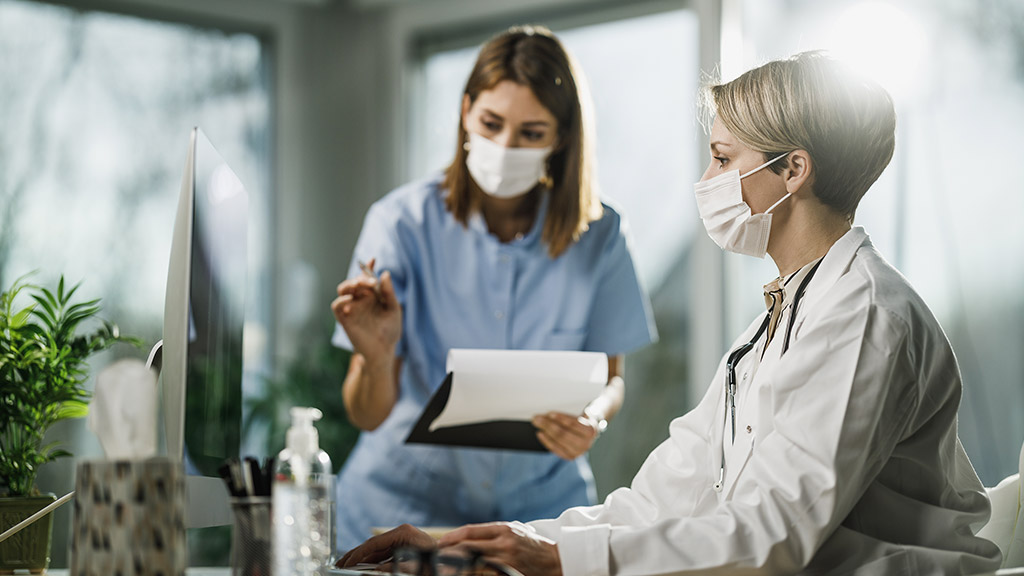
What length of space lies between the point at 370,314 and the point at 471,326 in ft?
1.04

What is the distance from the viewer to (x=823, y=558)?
Result: 1125 millimetres

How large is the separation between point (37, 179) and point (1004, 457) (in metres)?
2.95

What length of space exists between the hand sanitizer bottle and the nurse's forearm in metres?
0.96

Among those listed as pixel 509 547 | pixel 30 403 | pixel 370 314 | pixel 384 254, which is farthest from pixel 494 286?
pixel 509 547

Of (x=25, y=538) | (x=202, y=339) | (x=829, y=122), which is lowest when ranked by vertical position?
(x=25, y=538)

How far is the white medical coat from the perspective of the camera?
1.07m

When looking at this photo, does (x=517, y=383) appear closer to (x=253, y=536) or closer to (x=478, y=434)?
(x=478, y=434)

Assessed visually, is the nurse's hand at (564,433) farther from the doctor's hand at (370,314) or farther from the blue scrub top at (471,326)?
the doctor's hand at (370,314)

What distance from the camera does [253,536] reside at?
1.01m

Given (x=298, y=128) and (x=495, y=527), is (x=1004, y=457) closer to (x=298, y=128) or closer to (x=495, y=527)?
(x=495, y=527)

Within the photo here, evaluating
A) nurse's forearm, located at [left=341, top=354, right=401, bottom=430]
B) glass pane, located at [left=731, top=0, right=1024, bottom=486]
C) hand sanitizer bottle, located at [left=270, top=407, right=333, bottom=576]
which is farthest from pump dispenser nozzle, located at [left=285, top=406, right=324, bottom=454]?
glass pane, located at [left=731, top=0, right=1024, bottom=486]

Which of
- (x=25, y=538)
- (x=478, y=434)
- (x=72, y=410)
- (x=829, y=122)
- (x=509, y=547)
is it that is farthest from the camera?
(x=478, y=434)

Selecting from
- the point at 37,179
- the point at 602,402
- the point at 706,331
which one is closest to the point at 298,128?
the point at 37,179

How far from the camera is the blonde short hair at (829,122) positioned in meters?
1.31
